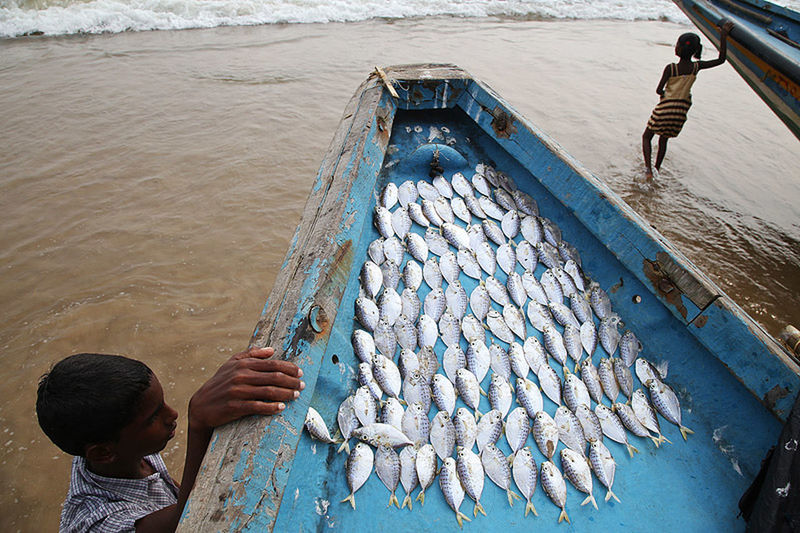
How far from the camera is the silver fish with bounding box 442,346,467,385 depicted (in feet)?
8.05

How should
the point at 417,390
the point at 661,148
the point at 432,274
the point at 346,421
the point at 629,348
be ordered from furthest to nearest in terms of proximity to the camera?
the point at 661,148
the point at 432,274
the point at 629,348
the point at 417,390
the point at 346,421

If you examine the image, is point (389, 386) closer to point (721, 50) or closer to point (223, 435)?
point (223, 435)

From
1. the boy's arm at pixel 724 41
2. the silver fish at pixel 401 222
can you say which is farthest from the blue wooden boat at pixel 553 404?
the boy's arm at pixel 724 41

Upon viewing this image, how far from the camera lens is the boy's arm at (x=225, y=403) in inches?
55.5

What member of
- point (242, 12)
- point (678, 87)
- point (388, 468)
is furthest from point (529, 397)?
point (242, 12)

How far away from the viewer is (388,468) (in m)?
2.04

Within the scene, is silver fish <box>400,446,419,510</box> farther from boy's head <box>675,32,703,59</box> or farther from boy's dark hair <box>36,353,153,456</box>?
boy's head <box>675,32,703,59</box>

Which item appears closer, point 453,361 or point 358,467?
point 358,467

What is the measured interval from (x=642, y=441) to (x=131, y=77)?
10698 mm

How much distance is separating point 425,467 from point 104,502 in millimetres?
1324

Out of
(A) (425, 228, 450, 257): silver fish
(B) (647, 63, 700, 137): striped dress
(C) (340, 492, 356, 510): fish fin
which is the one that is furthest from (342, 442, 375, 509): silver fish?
(B) (647, 63, 700, 137): striped dress

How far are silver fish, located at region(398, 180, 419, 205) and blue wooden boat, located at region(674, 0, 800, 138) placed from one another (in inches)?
127

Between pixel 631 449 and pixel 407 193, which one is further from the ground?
pixel 407 193

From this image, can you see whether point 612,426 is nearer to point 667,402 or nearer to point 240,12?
point 667,402
